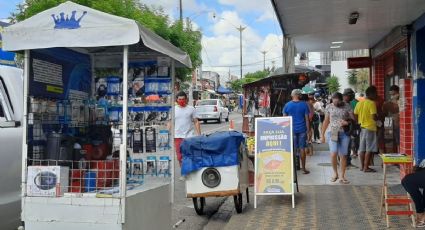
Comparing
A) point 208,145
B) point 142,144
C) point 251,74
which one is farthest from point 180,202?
point 251,74

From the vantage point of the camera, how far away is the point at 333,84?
136 ft

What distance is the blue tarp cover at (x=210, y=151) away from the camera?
7238mm

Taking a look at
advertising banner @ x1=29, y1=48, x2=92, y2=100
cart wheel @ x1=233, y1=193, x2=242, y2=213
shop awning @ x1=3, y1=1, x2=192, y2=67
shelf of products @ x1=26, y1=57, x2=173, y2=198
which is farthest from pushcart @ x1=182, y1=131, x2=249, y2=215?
shop awning @ x1=3, y1=1, x2=192, y2=67

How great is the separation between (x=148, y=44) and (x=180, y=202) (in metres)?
4.69

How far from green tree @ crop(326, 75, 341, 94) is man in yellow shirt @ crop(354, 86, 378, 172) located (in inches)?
1179

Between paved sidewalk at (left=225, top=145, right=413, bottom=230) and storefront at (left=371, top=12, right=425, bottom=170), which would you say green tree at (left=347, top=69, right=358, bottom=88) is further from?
paved sidewalk at (left=225, top=145, right=413, bottom=230)

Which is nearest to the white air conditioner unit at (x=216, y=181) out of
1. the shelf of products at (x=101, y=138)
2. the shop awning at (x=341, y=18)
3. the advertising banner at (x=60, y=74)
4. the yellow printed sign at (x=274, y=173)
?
the yellow printed sign at (x=274, y=173)

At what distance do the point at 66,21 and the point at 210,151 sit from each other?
3226 millimetres

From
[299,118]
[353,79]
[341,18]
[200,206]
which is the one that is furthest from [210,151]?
[353,79]

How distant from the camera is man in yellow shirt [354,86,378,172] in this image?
10570 mm

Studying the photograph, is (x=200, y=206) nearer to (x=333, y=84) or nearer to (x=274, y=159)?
(x=274, y=159)

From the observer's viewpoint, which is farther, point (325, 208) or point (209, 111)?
point (209, 111)

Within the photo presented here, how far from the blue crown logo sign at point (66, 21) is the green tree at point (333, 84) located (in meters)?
37.0

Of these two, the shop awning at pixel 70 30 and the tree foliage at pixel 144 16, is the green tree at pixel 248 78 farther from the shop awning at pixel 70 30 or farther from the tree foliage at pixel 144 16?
the shop awning at pixel 70 30
